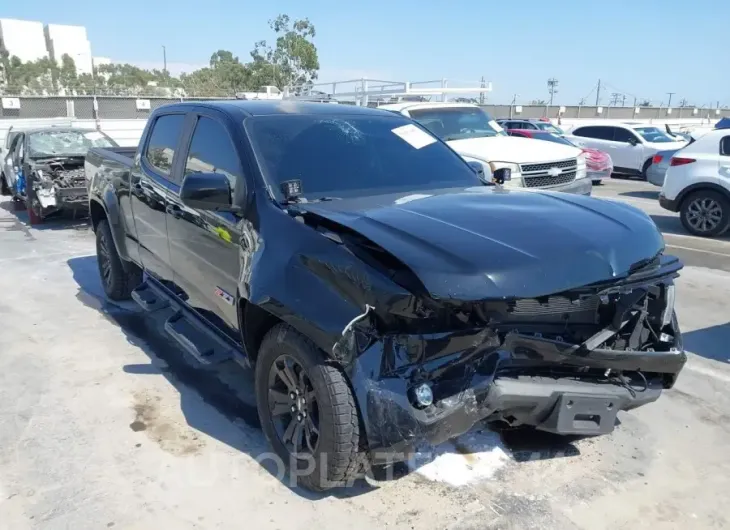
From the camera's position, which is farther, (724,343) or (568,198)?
(724,343)

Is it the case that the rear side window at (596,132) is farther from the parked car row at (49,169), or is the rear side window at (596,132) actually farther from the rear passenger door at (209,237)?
the rear passenger door at (209,237)

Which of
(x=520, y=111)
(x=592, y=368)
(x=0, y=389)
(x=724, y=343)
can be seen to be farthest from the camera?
(x=520, y=111)

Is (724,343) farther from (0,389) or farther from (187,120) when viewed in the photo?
(0,389)

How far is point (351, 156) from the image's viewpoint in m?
3.97

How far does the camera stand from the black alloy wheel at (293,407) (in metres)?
3.03

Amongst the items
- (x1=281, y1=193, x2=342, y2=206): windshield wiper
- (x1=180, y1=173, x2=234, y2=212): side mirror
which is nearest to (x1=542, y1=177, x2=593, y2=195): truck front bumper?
(x1=281, y1=193, x2=342, y2=206): windshield wiper

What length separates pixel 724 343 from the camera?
5.21 metres

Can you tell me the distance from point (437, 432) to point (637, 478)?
1.39 metres

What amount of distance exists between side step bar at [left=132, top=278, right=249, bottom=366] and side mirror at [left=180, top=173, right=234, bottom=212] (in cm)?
86

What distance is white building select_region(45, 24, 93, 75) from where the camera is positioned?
346 feet

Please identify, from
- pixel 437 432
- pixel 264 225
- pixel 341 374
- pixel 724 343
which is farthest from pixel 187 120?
pixel 724 343

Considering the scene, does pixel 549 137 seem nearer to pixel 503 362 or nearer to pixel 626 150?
pixel 626 150

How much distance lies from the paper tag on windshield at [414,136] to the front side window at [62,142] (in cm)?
804

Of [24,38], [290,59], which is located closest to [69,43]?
[24,38]
